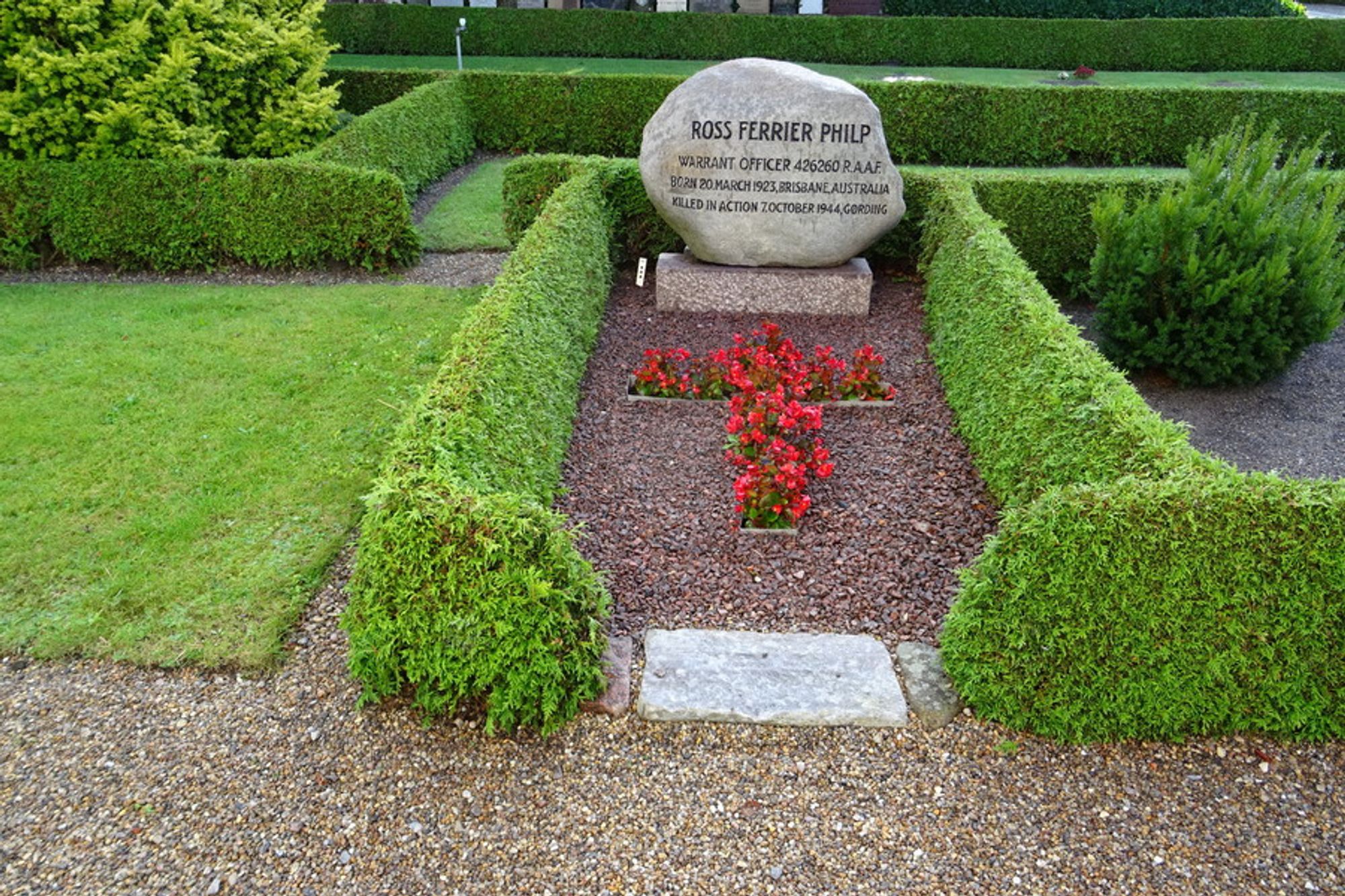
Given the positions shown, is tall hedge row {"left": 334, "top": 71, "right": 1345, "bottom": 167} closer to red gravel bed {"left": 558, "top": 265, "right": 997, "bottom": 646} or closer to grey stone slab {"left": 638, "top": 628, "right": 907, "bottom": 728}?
red gravel bed {"left": 558, "top": 265, "right": 997, "bottom": 646}

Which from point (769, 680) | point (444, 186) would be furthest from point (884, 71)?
point (769, 680)

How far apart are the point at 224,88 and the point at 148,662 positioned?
30.7 ft

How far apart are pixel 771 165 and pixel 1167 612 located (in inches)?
227

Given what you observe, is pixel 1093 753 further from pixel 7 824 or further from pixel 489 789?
pixel 7 824

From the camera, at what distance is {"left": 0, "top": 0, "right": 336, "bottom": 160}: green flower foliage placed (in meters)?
10.3

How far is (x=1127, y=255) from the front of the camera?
7.96 metres

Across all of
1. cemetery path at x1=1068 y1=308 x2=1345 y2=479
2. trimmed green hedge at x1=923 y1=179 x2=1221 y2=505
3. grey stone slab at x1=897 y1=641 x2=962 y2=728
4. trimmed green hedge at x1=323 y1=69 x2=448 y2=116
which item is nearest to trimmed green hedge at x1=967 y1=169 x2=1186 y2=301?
trimmed green hedge at x1=923 y1=179 x2=1221 y2=505

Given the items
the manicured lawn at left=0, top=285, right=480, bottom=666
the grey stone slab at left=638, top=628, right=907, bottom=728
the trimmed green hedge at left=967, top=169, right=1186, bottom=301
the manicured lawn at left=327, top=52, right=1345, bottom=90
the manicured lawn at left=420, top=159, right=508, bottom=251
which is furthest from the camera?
the manicured lawn at left=327, top=52, right=1345, bottom=90

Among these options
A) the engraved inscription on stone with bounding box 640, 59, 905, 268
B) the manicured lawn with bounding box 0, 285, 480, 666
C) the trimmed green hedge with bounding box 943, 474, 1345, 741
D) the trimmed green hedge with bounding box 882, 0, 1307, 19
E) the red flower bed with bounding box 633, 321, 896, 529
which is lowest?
the manicured lawn with bounding box 0, 285, 480, 666

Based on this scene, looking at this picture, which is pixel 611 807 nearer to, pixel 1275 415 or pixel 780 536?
pixel 780 536

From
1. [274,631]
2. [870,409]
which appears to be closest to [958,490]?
[870,409]

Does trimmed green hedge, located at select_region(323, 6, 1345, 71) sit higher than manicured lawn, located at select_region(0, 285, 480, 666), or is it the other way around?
trimmed green hedge, located at select_region(323, 6, 1345, 71)

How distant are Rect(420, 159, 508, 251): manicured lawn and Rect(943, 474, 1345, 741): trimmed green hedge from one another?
8.21m

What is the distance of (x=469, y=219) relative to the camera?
39.9 feet
